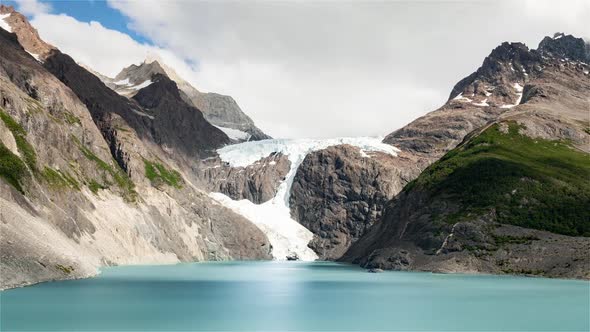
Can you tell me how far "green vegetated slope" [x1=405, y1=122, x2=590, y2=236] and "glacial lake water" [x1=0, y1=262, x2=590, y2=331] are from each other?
162ft

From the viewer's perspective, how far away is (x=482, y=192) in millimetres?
152125

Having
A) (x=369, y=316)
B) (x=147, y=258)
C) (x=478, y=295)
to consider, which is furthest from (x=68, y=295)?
(x=147, y=258)

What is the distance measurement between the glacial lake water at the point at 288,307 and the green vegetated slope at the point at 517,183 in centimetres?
4941

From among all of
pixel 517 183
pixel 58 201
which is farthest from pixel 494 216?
pixel 58 201

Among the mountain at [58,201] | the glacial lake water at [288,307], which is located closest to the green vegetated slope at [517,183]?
the glacial lake water at [288,307]

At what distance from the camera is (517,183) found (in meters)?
154

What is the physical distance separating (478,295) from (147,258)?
354ft

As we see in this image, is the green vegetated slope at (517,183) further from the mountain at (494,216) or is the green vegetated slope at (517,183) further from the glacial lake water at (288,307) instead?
the glacial lake water at (288,307)

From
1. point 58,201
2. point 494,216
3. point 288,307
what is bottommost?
point 288,307

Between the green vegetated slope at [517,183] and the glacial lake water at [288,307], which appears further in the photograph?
the green vegetated slope at [517,183]

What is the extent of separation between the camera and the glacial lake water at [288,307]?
5175cm

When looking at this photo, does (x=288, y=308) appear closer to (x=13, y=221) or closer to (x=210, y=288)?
(x=210, y=288)

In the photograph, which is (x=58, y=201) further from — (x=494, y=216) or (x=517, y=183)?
(x=517, y=183)

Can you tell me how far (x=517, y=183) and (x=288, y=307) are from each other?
10254cm
